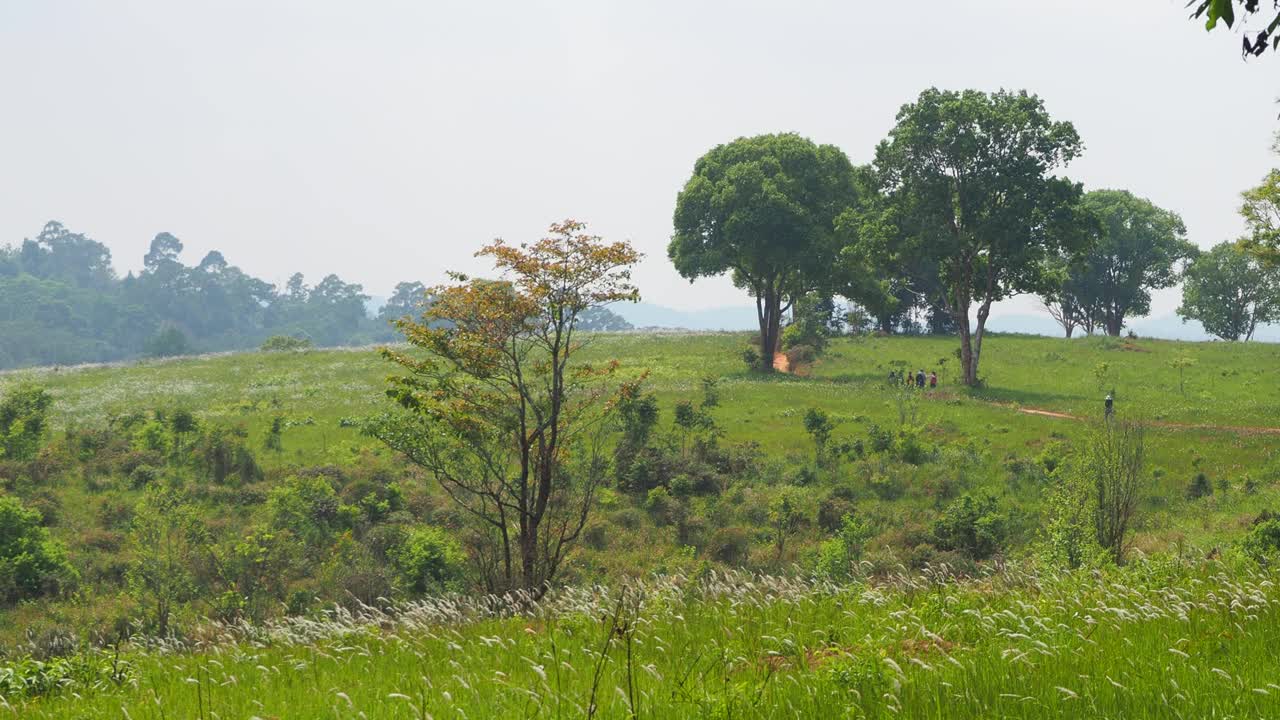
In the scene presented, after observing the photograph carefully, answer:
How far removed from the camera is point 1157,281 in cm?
8406

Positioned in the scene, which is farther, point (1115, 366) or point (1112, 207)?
point (1112, 207)

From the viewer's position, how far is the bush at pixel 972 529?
2277cm

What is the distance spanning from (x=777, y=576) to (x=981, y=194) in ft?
104

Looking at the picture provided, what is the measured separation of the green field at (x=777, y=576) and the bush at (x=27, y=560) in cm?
76

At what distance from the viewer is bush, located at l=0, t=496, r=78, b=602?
73.6ft

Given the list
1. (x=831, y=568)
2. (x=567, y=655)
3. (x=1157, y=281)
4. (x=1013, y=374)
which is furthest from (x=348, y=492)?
(x=1157, y=281)

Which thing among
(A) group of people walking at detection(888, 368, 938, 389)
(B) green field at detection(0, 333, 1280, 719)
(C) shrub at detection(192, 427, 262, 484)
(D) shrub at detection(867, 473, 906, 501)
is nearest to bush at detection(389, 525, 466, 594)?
(B) green field at detection(0, 333, 1280, 719)

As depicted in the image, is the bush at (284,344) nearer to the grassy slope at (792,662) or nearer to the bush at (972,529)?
the bush at (972,529)

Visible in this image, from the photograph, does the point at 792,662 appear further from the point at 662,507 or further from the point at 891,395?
the point at 891,395

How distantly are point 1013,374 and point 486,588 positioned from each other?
4379 centimetres

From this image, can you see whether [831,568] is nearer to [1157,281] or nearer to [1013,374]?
[1013,374]

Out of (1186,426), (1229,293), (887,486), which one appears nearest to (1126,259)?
(1229,293)

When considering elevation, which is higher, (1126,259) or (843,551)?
(1126,259)

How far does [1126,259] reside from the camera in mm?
82812
